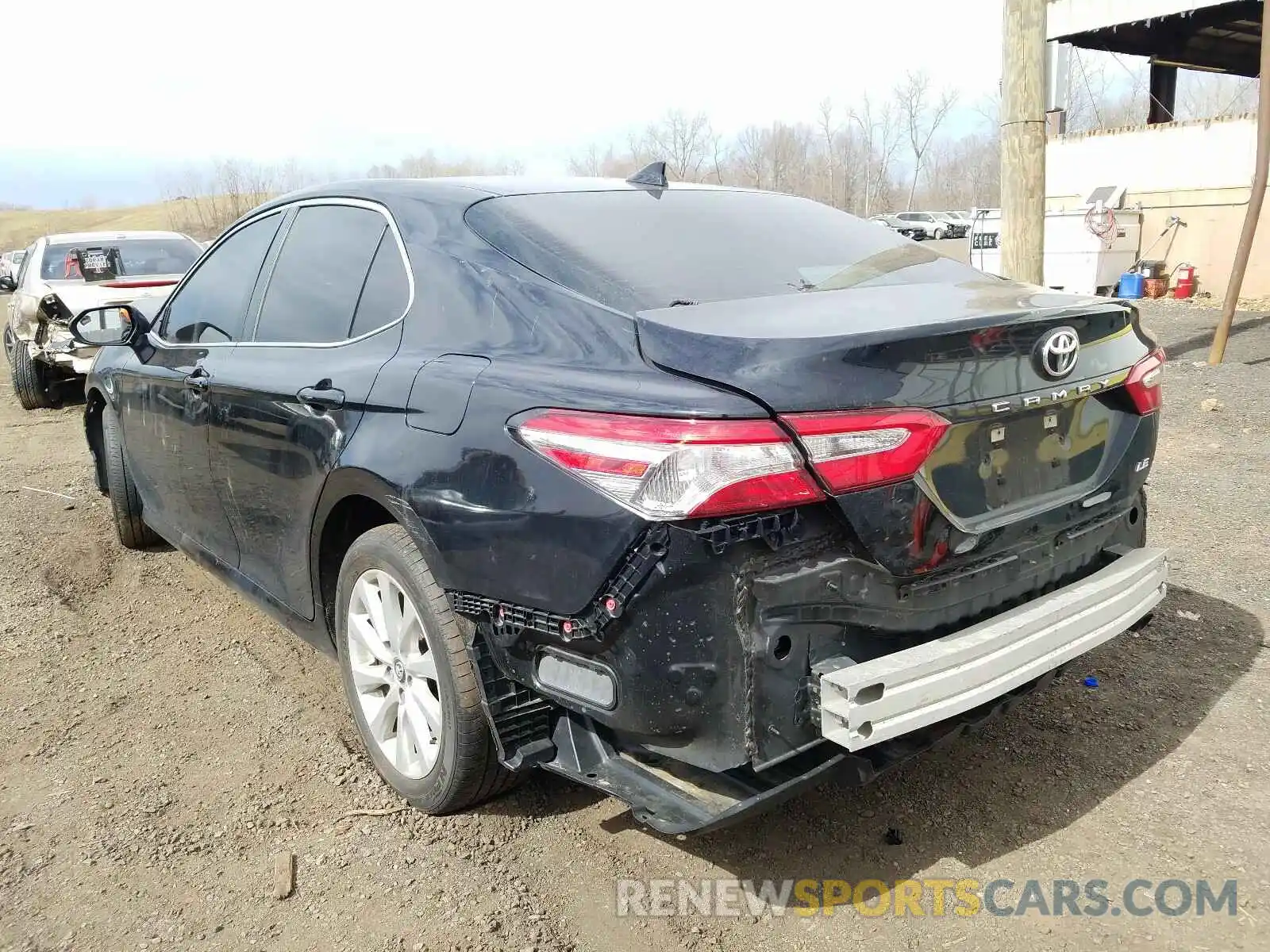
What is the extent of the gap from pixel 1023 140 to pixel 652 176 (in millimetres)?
3992

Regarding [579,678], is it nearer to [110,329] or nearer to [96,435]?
[110,329]

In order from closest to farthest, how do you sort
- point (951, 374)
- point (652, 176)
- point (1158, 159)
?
1. point (951, 374)
2. point (652, 176)
3. point (1158, 159)

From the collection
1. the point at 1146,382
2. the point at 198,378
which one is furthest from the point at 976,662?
the point at 198,378

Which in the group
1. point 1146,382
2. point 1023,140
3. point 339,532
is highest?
point 1023,140

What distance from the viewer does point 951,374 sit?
7.04ft

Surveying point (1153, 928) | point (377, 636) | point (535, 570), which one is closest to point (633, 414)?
point (535, 570)

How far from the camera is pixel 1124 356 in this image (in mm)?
2643

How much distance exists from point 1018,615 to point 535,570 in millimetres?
1144

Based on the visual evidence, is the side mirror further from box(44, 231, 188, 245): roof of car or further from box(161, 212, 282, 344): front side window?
box(44, 231, 188, 245): roof of car

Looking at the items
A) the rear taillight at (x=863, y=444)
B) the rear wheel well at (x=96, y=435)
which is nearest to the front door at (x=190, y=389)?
the rear wheel well at (x=96, y=435)

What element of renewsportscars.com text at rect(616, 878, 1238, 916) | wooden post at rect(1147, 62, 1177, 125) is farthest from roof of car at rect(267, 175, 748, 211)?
wooden post at rect(1147, 62, 1177, 125)

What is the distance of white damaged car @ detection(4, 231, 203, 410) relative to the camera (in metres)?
9.18

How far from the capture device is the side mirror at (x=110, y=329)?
436 cm

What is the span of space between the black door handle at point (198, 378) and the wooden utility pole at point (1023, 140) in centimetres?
512
